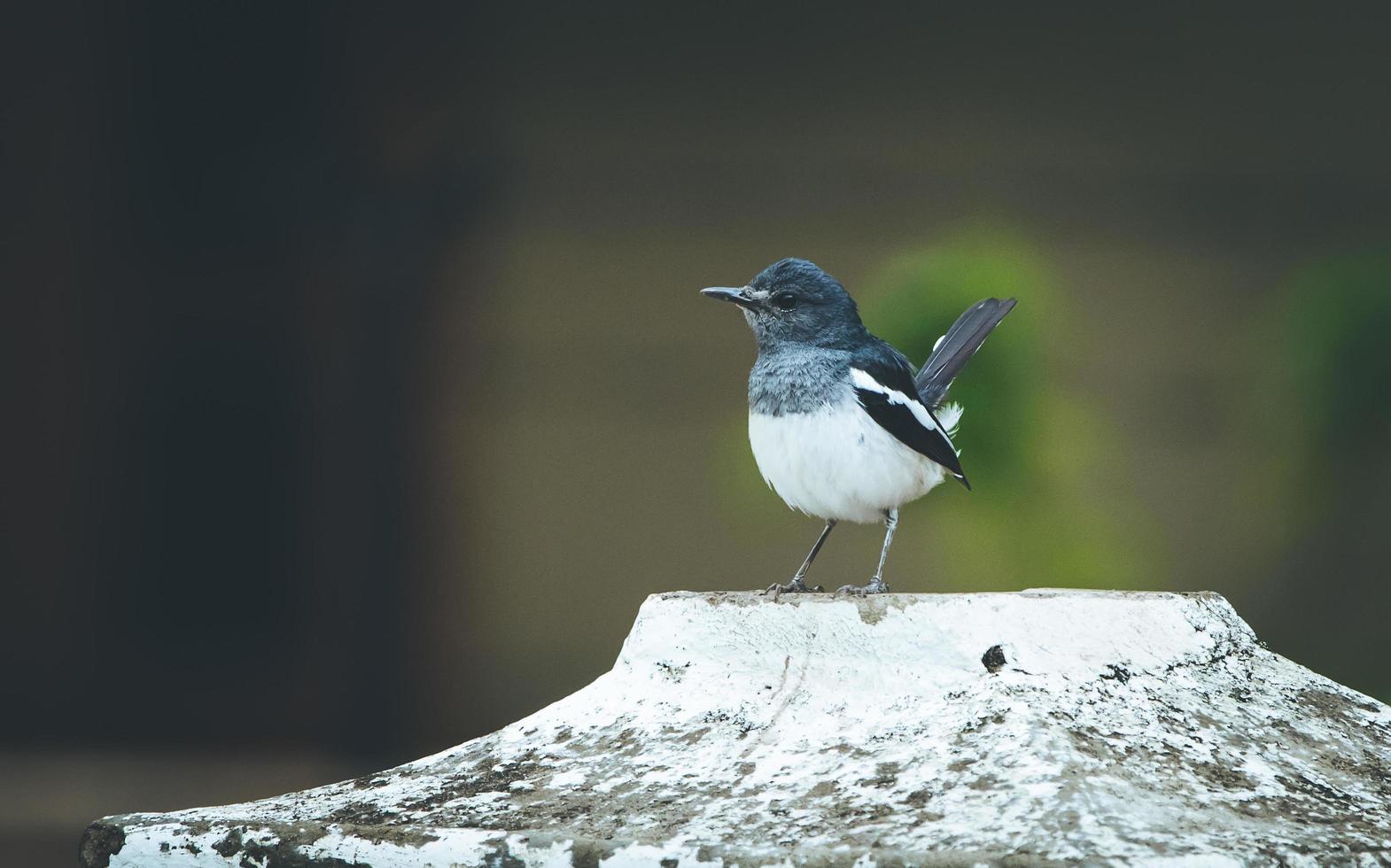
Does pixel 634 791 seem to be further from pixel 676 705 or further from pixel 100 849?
pixel 100 849

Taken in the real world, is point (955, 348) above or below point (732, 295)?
below

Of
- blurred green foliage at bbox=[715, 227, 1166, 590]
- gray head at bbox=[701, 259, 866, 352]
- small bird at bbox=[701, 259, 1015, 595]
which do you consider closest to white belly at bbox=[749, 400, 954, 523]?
small bird at bbox=[701, 259, 1015, 595]

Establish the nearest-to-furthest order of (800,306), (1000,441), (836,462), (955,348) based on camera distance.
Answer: (836,462)
(800,306)
(955,348)
(1000,441)

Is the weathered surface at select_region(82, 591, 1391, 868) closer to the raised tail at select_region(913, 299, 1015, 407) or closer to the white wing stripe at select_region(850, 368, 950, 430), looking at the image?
the white wing stripe at select_region(850, 368, 950, 430)

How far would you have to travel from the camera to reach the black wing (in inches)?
Answer: 94.4

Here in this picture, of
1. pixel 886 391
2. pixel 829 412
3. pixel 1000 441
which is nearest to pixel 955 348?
pixel 1000 441

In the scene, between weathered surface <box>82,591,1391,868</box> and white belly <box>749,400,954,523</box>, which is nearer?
weathered surface <box>82,591,1391,868</box>

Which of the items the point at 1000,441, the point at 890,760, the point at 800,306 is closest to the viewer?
the point at 890,760

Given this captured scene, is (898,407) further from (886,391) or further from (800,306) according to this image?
(800,306)

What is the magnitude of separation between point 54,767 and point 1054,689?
15.2ft

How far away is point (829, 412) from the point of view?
2375mm

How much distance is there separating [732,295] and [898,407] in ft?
1.04

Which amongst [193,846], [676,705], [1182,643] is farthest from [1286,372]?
[193,846]

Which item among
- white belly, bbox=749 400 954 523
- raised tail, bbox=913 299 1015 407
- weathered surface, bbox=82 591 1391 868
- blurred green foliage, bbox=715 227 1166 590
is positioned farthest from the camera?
blurred green foliage, bbox=715 227 1166 590
